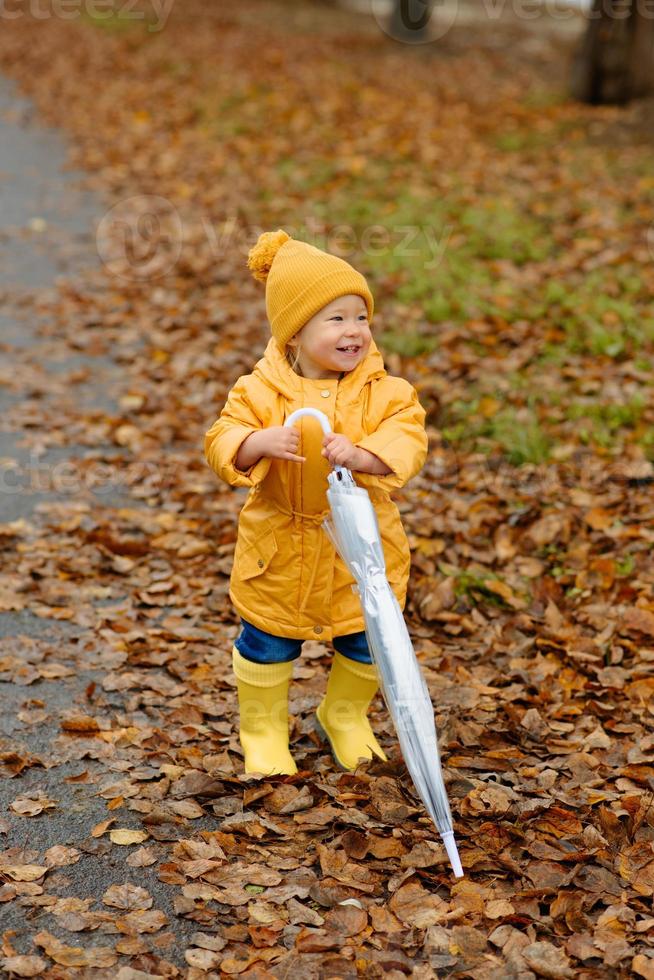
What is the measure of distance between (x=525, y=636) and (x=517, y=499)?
4.05 feet

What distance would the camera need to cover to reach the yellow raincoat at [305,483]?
3.18 meters

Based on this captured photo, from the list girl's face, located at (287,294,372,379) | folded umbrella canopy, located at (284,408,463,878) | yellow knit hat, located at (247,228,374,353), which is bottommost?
folded umbrella canopy, located at (284,408,463,878)

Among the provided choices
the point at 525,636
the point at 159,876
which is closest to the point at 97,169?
the point at 525,636

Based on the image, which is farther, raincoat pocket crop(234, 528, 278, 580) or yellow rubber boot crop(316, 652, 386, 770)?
yellow rubber boot crop(316, 652, 386, 770)

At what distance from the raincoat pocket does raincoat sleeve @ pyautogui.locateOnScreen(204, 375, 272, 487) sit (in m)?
0.21

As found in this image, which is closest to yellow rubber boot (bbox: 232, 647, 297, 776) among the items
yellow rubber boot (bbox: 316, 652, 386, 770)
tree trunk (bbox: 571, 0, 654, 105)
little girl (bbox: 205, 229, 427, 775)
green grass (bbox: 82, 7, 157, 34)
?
little girl (bbox: 205, 229, 427, 775)

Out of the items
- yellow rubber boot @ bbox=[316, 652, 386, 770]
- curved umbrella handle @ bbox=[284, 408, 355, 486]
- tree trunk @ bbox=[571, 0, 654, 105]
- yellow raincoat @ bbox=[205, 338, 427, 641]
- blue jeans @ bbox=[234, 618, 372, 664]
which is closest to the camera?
curved umbrella handle @ bbox=[284, 408, 355, 486]

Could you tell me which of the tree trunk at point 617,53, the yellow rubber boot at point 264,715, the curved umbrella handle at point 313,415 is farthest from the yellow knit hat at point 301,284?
the tree trunk at point 617,53

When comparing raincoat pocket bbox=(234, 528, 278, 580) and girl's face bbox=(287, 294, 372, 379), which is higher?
girl's face bbox=(287, 294, 372, 379)

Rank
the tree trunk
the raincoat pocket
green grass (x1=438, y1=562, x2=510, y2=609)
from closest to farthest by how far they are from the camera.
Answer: the raincoat pocket → green grass (x1=438, y1=562, x2=510, y2=609) → the tree trunk

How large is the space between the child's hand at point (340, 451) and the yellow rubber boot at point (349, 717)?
0.86 metres

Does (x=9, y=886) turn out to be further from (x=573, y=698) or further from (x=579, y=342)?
(x=579, y=342)

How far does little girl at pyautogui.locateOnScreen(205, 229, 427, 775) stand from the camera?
10.3ft

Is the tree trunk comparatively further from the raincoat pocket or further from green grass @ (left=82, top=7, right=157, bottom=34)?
the raincoat pocket
